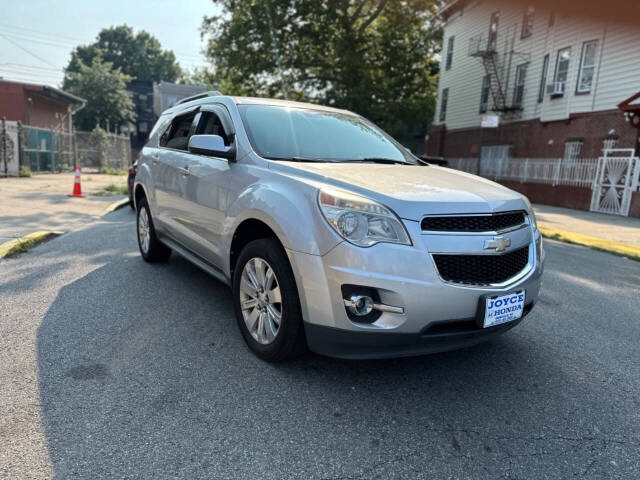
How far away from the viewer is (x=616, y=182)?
16.0 meters

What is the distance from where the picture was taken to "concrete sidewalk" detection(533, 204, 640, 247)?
10641mm

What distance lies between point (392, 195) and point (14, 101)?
28.8 metres

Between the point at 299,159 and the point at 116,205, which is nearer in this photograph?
the point at 299,159

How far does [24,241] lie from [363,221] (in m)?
5.46

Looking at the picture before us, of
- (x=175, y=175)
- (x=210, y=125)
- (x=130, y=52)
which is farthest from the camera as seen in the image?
(x=130, y=52)

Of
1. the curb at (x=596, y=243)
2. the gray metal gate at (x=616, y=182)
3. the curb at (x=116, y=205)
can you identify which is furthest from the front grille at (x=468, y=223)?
the gray metal gate at (x=616, y=182)

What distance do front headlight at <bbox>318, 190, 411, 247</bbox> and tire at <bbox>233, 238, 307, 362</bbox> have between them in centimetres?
46

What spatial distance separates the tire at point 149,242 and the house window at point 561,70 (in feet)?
64.8

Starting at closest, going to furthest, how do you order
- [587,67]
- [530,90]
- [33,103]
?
[587,67] < [530,90] < [33,103]

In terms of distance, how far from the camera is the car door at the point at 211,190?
3.77 metres

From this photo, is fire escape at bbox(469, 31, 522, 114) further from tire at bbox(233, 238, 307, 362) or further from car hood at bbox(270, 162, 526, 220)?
tire at bbox(233, 238, 307, 362)

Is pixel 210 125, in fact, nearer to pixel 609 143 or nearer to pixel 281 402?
pixel 281 402

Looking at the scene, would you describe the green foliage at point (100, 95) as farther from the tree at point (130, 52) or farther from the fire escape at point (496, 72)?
the tree at point (130, 52)

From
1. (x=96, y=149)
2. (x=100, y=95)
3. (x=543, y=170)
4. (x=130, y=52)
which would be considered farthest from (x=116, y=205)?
(x=130, y=52)
